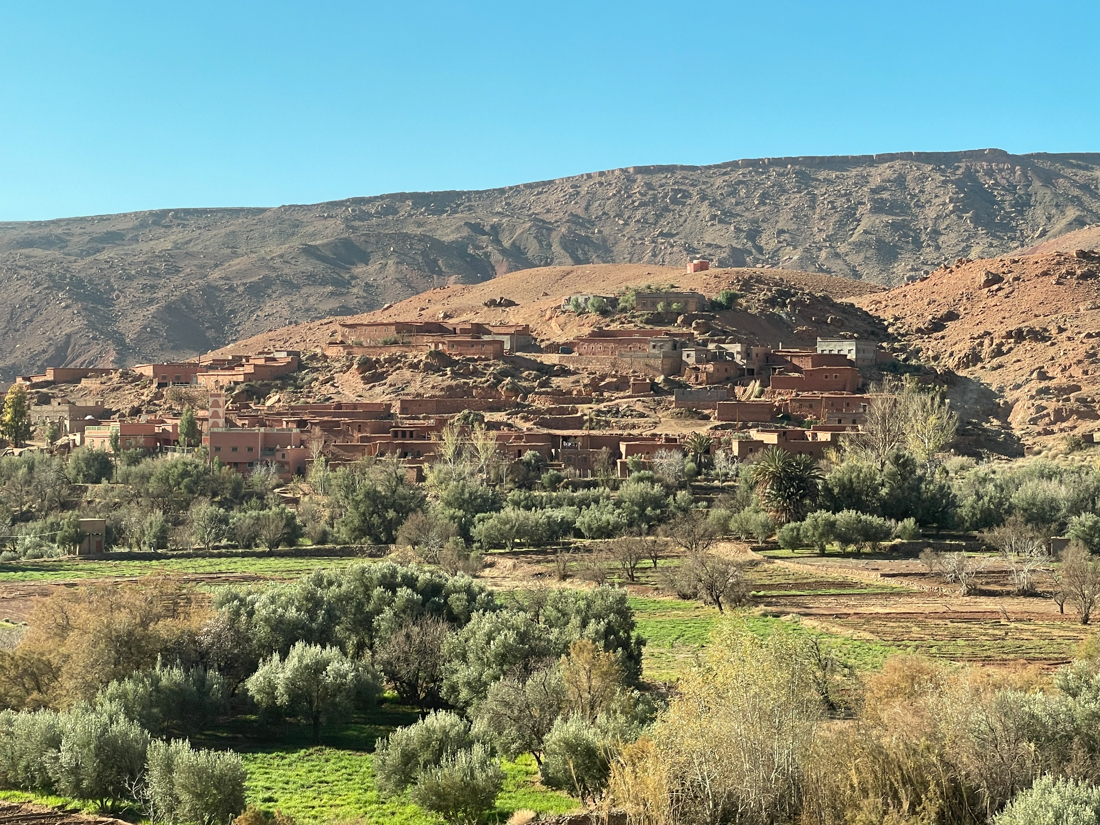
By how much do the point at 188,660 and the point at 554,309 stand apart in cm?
5162

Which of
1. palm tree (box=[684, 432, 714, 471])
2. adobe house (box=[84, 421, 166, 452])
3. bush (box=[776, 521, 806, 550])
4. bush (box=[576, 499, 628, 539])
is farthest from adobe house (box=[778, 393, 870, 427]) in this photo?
adobe house (box=[84, 421, 166, 452])

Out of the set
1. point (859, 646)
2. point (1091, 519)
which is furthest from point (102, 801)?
point (1091, 519)

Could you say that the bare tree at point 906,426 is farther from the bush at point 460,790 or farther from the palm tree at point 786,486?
the bush at point 460,790

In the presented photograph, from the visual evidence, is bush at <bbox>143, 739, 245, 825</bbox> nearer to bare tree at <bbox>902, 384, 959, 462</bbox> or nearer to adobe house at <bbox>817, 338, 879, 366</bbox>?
bare tree at <bbox>902, 384, 959, 462</bbox>

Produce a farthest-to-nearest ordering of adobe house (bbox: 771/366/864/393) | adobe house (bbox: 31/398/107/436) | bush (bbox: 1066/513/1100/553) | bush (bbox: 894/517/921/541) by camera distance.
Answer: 1. adobe house (bbox: 31/398/107/436)
2. adobe house (bbox: 771/366/864/393)
3. bush (bbox: 894/517/921/541)
4. bush (bbox: 1066/513/1100/553)

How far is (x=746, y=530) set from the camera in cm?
3847

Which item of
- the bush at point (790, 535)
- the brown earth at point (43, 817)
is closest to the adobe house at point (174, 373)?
the bush at point (790, 535)

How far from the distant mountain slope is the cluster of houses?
46.4 meters

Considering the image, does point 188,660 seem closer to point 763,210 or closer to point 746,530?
point 746,530

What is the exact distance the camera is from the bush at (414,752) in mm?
14391

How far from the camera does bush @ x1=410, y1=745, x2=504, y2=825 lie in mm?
13430

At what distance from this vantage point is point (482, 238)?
158875 mm

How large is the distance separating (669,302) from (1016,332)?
58.2 ft

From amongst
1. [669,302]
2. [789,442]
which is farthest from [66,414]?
[789,442]
